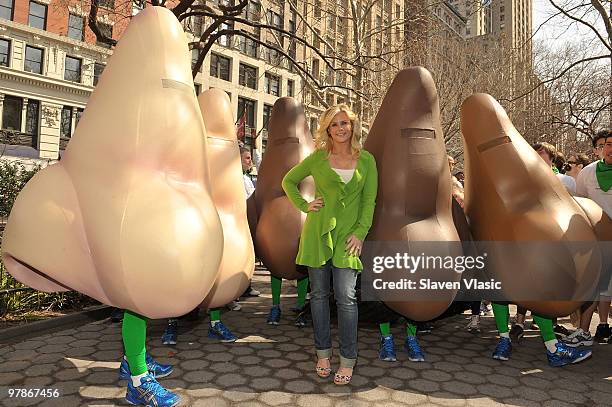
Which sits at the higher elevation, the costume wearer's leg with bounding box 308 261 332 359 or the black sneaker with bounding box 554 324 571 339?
the costume wearer's leg with bounding box 308 261 332 359

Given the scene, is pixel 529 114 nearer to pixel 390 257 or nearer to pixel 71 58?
pixel 390 257

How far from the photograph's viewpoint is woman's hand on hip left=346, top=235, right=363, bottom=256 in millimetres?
3023

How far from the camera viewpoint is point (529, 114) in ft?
61.6

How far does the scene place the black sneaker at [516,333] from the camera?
168 inches

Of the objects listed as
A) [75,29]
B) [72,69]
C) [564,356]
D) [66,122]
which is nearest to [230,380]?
[564,356]

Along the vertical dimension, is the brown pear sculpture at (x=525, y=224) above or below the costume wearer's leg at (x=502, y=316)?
above

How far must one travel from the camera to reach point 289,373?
330cm

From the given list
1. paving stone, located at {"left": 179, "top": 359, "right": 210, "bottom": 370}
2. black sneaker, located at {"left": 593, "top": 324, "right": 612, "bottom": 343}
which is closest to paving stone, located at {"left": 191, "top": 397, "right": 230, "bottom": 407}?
paving stone, located at {"left": 179, "top": 359, "right": 210, "bottom": 370}

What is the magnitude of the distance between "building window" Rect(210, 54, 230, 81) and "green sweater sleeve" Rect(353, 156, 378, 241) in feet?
83.6

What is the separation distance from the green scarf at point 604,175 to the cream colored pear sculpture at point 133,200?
3.55m

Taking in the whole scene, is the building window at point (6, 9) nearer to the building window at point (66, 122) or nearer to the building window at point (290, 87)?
the building window at point (66, 122)

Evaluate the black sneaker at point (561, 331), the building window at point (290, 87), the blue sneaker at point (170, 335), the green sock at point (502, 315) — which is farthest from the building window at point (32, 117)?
the black sneaker at point (561, 331)

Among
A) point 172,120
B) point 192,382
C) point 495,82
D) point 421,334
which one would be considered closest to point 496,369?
point 421,334

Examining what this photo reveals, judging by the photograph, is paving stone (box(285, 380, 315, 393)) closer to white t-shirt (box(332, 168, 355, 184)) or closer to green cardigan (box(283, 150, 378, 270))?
green cardigan (box(283, 150, 378, 270))
